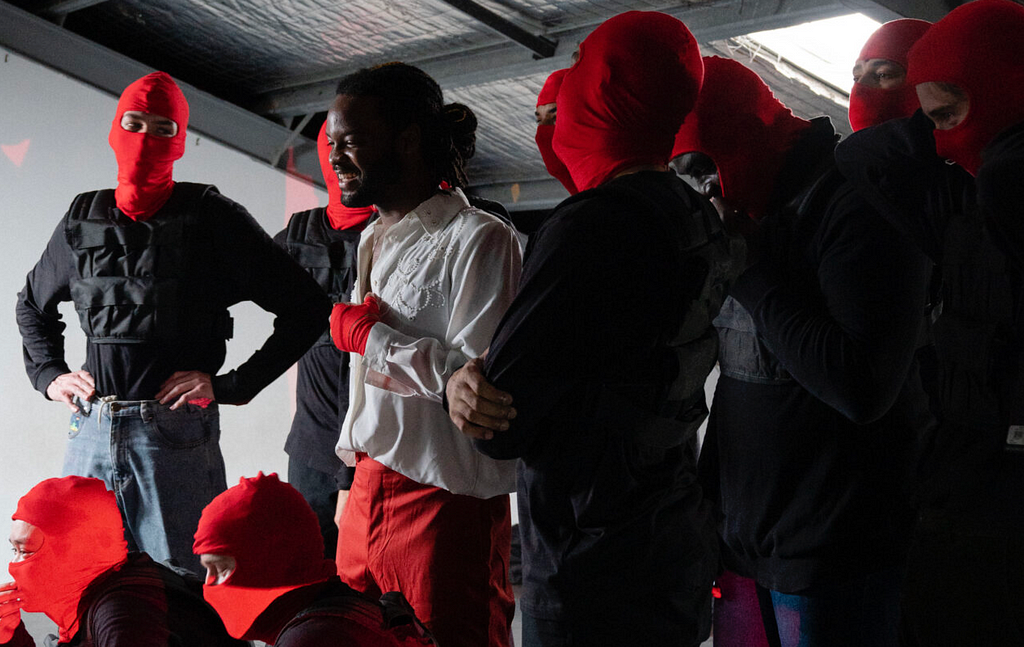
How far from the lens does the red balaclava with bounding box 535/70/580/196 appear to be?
184cm

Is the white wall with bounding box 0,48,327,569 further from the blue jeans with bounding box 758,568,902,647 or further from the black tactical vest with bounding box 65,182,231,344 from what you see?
the blue jeans with bounding box 758,568,902,647

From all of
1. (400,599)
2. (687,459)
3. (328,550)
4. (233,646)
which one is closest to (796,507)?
(687,459)

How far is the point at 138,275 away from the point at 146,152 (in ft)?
1.10

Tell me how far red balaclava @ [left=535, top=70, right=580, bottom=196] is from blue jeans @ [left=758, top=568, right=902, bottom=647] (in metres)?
0.78

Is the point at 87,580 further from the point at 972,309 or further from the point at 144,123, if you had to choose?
the point at 972,309

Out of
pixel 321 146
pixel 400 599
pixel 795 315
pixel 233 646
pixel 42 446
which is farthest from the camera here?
pixel 42 446

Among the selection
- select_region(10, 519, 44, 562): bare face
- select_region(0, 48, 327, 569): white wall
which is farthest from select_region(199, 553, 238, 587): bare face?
select_region(0, 48, 327, 569): white wall

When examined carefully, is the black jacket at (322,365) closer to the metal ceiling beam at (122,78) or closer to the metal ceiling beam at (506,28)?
the metal ceiling beam at (506,28)

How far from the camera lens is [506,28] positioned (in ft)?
13.0

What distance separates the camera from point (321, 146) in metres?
3.40

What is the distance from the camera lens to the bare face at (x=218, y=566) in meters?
1.69

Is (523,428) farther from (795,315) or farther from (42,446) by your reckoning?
(42,446)

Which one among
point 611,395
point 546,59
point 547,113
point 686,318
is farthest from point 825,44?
point 611,395

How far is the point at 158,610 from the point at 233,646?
186mm
